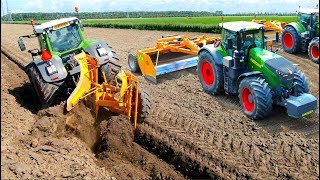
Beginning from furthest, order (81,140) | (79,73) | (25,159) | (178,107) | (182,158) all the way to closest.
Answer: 1. (178,107)
2. (79,73)
3. (81,140)
4. (182,158)
5. (25,159)

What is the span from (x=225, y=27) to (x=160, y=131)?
10.6 ft

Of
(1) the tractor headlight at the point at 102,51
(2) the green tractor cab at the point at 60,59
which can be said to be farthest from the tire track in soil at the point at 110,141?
(1) the tractor headlight at the point at 102,51

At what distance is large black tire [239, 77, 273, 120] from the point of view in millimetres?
7824

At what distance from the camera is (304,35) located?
13.3 metres

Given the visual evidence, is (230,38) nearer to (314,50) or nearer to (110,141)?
(110,141)

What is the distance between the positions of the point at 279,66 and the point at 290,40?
7.02m

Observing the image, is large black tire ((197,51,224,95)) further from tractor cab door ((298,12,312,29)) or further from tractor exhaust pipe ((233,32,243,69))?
tractor cab door ((298,12,312,29))

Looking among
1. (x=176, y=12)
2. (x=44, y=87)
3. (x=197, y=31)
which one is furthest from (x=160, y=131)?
(x=176, y=12)

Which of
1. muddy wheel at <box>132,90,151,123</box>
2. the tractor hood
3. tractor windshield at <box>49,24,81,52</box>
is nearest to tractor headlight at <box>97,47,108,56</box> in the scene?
tractor windshield at <box>49,24,81,52</box>

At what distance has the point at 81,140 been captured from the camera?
24.3ft

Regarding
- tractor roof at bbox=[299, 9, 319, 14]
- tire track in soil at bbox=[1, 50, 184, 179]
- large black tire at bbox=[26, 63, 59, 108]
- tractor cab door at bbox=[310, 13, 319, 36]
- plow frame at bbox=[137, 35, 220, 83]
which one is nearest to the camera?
tire track in soil at bbox=[1, 50, 184, 179]

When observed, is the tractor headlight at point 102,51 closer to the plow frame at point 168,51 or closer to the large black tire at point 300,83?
the plow frame at point 168,51

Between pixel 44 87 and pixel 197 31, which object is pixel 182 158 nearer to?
pixel 44 87

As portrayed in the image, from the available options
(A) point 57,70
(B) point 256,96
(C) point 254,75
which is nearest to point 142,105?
(A) point 57,70
